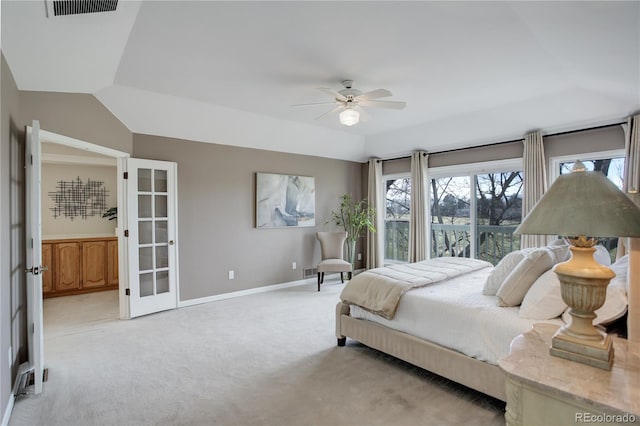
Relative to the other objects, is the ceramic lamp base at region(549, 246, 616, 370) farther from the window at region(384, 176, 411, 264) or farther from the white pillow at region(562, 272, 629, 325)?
the window at region(384, 176, 411, 264)

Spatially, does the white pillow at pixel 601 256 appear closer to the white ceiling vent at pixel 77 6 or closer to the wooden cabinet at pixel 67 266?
the white ceiling vent at pixel 77 6

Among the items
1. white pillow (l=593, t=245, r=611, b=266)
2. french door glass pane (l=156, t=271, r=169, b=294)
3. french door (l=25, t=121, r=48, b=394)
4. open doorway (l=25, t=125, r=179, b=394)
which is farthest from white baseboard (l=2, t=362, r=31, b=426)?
white pillow (l=593, t=245, r=611, b=266)

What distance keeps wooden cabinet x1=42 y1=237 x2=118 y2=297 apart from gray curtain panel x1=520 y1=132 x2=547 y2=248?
6.37 metres

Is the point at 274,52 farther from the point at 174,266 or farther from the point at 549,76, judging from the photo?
the point at 174,266

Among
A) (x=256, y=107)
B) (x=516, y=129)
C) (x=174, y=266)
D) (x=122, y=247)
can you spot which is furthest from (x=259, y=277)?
(x=516, y=129)

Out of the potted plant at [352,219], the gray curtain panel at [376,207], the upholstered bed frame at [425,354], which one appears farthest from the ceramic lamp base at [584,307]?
the gray curtain panel at [376,207]

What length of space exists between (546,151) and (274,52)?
3.78m

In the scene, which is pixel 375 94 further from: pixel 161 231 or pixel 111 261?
pixel 111 261

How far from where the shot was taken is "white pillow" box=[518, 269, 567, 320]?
6.59 feet

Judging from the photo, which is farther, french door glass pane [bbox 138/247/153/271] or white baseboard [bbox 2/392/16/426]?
french door glass pane [bbox 138/247/153/271]

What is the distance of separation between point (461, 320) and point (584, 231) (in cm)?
139

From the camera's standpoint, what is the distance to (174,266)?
4.50 metres

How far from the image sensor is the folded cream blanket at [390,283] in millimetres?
2760

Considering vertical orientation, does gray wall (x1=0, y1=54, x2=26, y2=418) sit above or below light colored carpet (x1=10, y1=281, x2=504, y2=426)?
above
